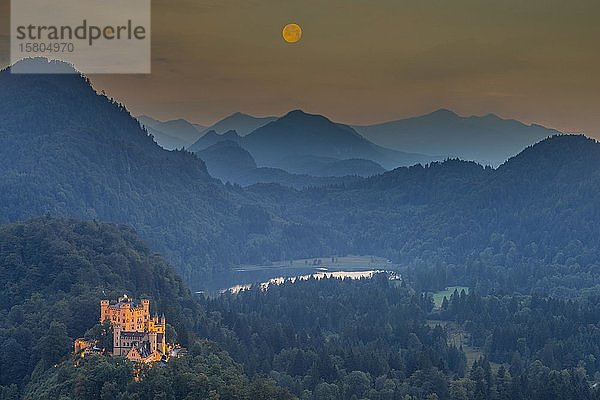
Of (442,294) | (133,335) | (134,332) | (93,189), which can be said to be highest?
(93,189)

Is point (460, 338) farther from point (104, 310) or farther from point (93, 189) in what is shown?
point (93, 189)

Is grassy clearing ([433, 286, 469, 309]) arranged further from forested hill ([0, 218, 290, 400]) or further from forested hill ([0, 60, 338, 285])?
forested hill ([0, 218, 290, 400])

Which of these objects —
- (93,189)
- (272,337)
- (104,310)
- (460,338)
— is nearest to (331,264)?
(93,189)

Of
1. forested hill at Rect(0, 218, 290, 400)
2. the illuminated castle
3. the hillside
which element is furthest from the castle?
the hillside

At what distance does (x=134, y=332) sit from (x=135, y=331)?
17.2 inches

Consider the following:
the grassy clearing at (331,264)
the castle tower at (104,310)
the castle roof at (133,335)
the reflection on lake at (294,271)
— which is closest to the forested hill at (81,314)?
the castle tower at (104,310)

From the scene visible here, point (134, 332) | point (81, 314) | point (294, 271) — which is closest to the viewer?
point (134, 332)

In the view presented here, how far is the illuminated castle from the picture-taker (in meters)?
61.9

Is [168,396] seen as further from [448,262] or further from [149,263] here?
[448,262]

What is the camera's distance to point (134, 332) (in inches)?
2477

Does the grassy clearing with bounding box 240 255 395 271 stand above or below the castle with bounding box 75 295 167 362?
above

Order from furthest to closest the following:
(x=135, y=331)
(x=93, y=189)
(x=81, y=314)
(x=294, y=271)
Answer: (x=93, y=189) < (x=294, y=271) < (x=81, y=314) < (x=135, y=331)

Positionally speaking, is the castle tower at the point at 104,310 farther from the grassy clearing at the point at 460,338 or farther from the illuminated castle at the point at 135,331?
the grassy clearing at the point at 460,338

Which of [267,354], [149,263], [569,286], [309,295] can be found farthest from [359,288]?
[267,354]
